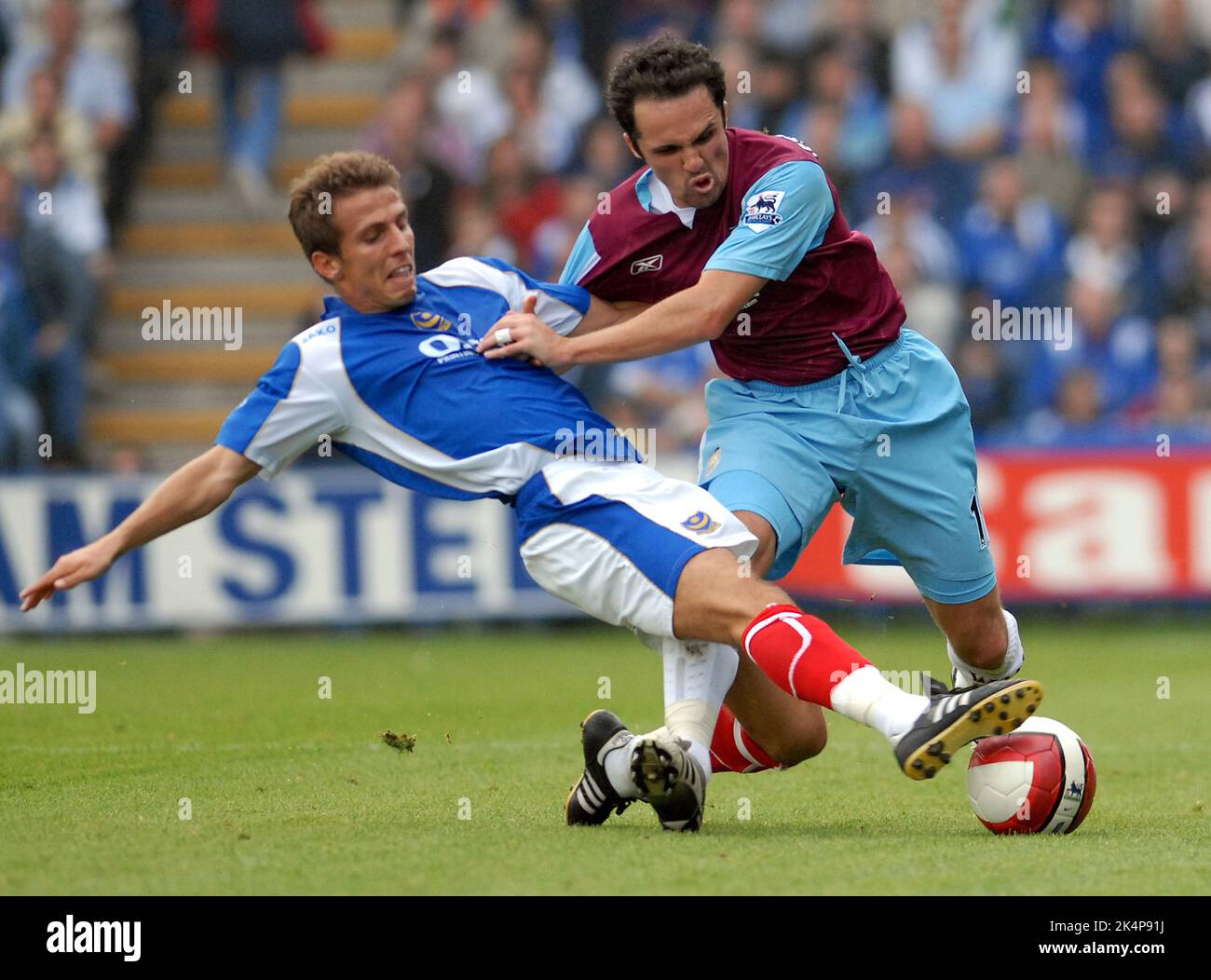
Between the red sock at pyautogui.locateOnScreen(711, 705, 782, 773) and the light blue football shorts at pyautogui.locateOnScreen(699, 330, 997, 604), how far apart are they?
0.49 meters

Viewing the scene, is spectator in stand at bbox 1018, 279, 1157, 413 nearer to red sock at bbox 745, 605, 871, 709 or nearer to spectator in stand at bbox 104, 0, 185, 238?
spectator in stand at bbox 104, 0, 185, 238

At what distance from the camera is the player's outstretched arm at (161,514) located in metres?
4.99

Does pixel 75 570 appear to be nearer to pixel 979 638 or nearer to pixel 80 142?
pixel 979 638

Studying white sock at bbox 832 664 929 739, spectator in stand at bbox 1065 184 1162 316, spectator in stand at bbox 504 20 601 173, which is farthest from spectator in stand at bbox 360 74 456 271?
white sock at bbox 832 664 929 739

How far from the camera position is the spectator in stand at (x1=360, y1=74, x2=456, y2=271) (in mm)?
14352

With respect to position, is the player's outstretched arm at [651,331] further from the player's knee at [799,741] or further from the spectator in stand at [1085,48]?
the spectator in stand at [1085,48]

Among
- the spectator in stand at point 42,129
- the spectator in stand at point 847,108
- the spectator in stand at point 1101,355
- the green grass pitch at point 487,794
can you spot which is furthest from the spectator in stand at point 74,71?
the spectator in stand at point 1101,355

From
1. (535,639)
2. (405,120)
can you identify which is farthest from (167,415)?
(535,639)

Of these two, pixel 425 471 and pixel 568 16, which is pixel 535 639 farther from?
pixel 425 471

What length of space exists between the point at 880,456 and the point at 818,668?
47.6 inches

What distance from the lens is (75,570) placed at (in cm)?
500

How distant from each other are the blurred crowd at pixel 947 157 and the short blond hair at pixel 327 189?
24.7 feet

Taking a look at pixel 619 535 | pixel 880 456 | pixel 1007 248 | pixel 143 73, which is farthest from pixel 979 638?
pixel 143 73
